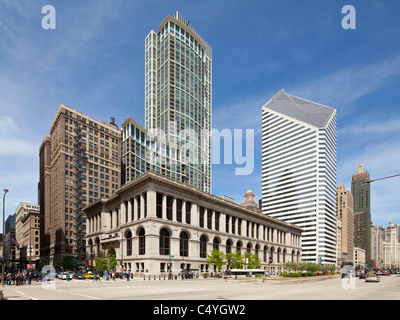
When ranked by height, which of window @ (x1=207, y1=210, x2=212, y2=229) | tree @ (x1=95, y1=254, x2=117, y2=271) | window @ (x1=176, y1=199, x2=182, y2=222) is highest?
window @ (x1=176, y1=199, x2=182, y2=222)

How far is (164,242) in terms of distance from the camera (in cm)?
6744

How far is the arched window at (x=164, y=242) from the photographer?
66812 millimetres

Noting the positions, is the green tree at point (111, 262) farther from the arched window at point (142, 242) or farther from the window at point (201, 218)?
the window at point (201, 218)

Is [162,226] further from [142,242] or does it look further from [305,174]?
[305,174]

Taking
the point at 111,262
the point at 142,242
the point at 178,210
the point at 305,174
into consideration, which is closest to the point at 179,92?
the point at 305,174

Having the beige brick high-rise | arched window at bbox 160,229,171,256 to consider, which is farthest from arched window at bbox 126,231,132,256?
the beige brick high-rise

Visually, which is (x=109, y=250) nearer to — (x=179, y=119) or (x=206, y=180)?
(x=179, y=119)

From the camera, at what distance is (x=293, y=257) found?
128 meters

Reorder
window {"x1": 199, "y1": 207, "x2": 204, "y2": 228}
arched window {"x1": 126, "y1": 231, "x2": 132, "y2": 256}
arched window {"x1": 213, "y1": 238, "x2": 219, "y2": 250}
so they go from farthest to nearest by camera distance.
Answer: arched window {"x1": 213, "y1": 238, "x2": 219, "y2": 250} → window {"x1": 199, "y1": 207, "x2": 204, "y2": 228} → arched window {"x1": 126, "y1": 231, "x2": 132, "y2": 256}

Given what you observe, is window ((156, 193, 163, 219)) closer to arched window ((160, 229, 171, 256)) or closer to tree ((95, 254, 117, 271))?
arched window ((160, 229, 171, 256))

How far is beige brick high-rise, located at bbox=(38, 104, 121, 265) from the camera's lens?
112875mm

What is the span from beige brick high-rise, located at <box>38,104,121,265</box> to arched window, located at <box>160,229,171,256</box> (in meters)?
54.3

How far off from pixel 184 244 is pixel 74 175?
207 feet

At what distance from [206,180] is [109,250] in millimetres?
120858
